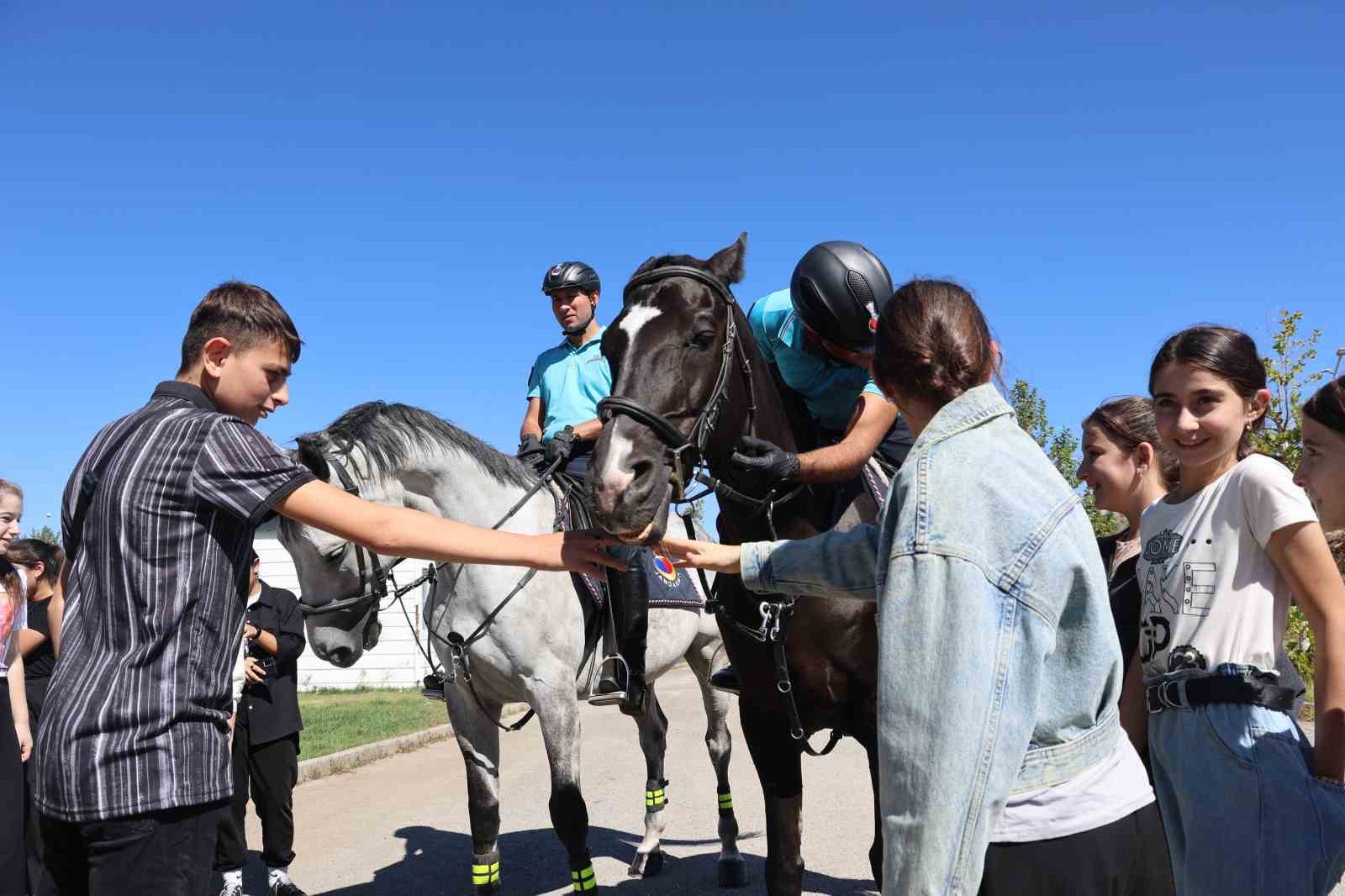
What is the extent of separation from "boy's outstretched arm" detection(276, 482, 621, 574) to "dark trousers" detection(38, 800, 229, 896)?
2.38 feet

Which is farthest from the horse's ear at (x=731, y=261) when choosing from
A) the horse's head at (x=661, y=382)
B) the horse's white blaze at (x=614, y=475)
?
the horse's white blaze at (x=614, y=475)

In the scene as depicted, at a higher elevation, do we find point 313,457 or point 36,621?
point 313,457

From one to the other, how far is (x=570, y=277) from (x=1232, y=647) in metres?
4.89

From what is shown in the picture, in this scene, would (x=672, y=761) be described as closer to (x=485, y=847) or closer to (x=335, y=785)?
(x=335, y=785)

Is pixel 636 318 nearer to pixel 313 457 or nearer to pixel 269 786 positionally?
pixel 313 457

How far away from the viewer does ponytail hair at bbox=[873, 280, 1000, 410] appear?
1.97 m

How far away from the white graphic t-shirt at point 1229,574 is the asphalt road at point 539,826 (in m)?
4.02

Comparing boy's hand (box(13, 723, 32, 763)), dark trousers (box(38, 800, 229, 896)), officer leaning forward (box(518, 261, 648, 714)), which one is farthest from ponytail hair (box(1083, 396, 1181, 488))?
boy's hand (box(13, 723, 32, 763))

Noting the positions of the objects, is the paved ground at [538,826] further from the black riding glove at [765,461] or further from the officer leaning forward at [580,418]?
the black riding glove at [765,461]

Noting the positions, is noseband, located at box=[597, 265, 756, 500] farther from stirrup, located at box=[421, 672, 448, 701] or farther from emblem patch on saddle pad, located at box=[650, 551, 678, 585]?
stirrup, located at box=[421, 672, 448, 701]

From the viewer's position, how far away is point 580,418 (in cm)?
650

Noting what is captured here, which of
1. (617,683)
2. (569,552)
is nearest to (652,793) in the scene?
(617,683)

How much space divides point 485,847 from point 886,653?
4539mm

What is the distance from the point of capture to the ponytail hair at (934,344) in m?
1.97
